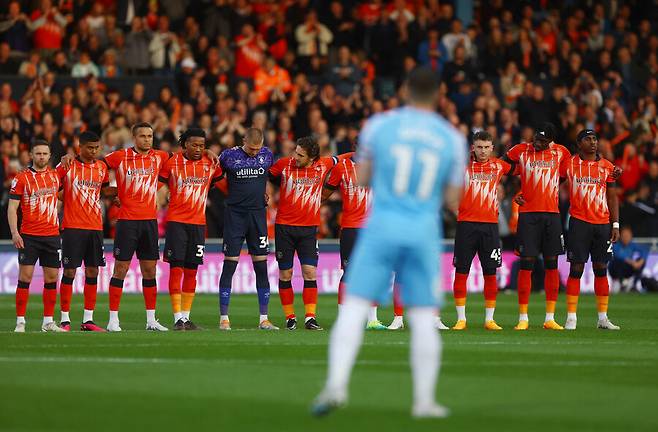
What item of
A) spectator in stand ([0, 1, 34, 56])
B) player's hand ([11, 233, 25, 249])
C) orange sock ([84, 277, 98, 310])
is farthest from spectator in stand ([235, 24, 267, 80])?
player's hand ([11, 233, 25, 249])

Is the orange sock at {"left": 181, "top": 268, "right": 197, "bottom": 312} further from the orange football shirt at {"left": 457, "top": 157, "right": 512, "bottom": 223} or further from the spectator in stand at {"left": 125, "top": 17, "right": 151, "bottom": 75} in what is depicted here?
the spectator in stand at {"left": 125, "top": 17, "right": 151, "bottom": 75}

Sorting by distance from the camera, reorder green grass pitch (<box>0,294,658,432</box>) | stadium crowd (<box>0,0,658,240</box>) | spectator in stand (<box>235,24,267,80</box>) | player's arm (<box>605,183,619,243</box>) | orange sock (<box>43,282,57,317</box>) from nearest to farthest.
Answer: green grass pitch (<box>0,294,658,432</box>), orange sock (<box>43,282,57,317</box>), player's arm (<box>605,183,619,243</box>), stadium crowd (<box>0,0,658,240</box>), spectator in stand (<box>235,24,267,80</box>)

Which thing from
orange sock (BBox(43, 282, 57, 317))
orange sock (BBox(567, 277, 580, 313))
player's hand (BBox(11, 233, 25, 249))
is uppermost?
player's hand (BBox(11, 233, 25, 249))

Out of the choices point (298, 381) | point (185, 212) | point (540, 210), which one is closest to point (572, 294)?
point (540, 210)

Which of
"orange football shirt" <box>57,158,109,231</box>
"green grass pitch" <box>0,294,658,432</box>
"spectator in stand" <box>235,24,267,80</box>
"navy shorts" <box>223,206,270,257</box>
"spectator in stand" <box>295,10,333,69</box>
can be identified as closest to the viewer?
"green grass pitch" <box>0,294,658,432</box>

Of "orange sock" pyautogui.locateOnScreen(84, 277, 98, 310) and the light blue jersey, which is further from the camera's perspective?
"orange sock" pyautogui.locateOnScreen(84, 277, 98, 310)

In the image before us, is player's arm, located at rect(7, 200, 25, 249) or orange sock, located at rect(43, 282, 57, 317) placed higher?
player's arm, located at rect(7, 200, 25, 249)

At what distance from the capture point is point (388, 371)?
38.4 ft

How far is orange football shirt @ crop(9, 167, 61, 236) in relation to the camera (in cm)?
1694

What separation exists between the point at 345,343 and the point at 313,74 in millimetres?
23220

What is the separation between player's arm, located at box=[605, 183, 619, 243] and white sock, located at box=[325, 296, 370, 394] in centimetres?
970

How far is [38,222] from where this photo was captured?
16984 millimetres

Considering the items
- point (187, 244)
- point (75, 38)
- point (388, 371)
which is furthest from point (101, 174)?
point (75, 38)

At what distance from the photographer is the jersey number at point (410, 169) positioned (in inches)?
352
